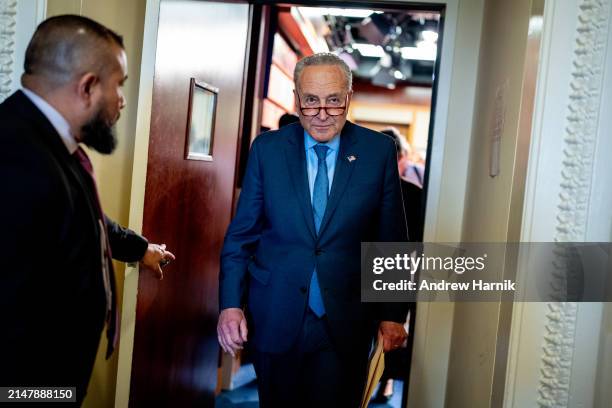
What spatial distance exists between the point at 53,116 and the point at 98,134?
0.11 m

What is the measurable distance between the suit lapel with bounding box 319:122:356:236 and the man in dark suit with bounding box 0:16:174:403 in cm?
73

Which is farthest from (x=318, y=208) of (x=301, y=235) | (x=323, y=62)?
(x=323, y=62)

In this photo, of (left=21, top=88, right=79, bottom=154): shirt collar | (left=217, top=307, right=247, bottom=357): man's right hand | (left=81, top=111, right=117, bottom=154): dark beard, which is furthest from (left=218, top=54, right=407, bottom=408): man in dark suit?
(left=21, top=88, right=79, bottom=154): shirt collar

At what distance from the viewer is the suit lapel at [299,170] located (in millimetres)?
1785

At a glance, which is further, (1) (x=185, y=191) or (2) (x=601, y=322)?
(1) (x=185, y=191)

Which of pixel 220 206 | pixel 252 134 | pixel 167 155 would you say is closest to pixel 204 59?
pixel 167 155

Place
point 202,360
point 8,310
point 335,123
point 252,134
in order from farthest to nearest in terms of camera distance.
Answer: point 252,134 → point 202,360 → point 335,123 → point 8,310

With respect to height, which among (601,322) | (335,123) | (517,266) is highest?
(335,123)

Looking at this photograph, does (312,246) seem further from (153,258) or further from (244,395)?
(244,395)

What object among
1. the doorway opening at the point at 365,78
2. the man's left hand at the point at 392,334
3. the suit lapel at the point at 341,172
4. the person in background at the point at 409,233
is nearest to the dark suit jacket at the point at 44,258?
the suit lapel at the point at 341,172

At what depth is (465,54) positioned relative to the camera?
2447 millimetres

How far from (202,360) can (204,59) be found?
1.55m

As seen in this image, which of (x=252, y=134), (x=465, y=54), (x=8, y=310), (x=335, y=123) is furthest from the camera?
(x=252, y=134)

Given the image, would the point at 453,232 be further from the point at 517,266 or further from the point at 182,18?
the point at 182,18
